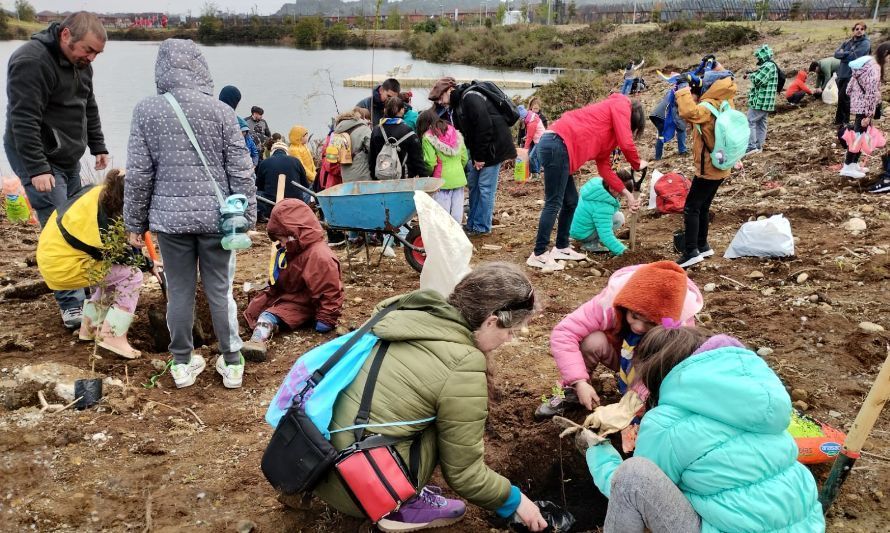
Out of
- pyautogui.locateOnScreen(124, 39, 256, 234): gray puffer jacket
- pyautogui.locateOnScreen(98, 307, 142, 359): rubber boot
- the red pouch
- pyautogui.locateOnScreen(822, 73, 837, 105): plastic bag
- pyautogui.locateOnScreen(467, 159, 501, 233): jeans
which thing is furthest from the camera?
pyautogui.locateOnScreen(822, 73, 837, 105): plastic bag

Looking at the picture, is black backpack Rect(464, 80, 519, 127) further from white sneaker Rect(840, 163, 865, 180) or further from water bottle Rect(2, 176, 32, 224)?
water bottle Rect(2, 176, 32, 224)

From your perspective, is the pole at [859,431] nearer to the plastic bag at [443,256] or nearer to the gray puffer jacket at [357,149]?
the plastic bag at [443,256]

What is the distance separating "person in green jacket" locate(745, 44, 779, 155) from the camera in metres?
9.00

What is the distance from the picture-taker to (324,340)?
4230 mm

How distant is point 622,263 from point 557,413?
2.86 metres

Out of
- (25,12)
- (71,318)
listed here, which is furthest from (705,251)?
(25,12)

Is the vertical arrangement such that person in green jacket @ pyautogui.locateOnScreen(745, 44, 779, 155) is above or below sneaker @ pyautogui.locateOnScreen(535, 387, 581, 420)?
above

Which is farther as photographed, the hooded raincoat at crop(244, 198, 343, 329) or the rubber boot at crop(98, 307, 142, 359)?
the hooded raincoat at crop(244, 198, 343, 329)

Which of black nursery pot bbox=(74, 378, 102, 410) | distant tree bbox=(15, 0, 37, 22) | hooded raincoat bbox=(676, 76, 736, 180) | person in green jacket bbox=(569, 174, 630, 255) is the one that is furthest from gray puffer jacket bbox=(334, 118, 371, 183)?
distant tree bbox=(15, 0, 37, 22)

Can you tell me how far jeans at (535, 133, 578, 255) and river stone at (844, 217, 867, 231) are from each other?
2546 mm

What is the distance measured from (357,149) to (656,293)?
4376 millimetres

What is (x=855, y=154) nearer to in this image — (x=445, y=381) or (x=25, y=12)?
(x=445, y=381)

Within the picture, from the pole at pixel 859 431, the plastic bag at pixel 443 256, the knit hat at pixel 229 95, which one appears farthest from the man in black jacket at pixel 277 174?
the pole at pixel 859 431

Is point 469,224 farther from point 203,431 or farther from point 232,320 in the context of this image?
point 203,431
